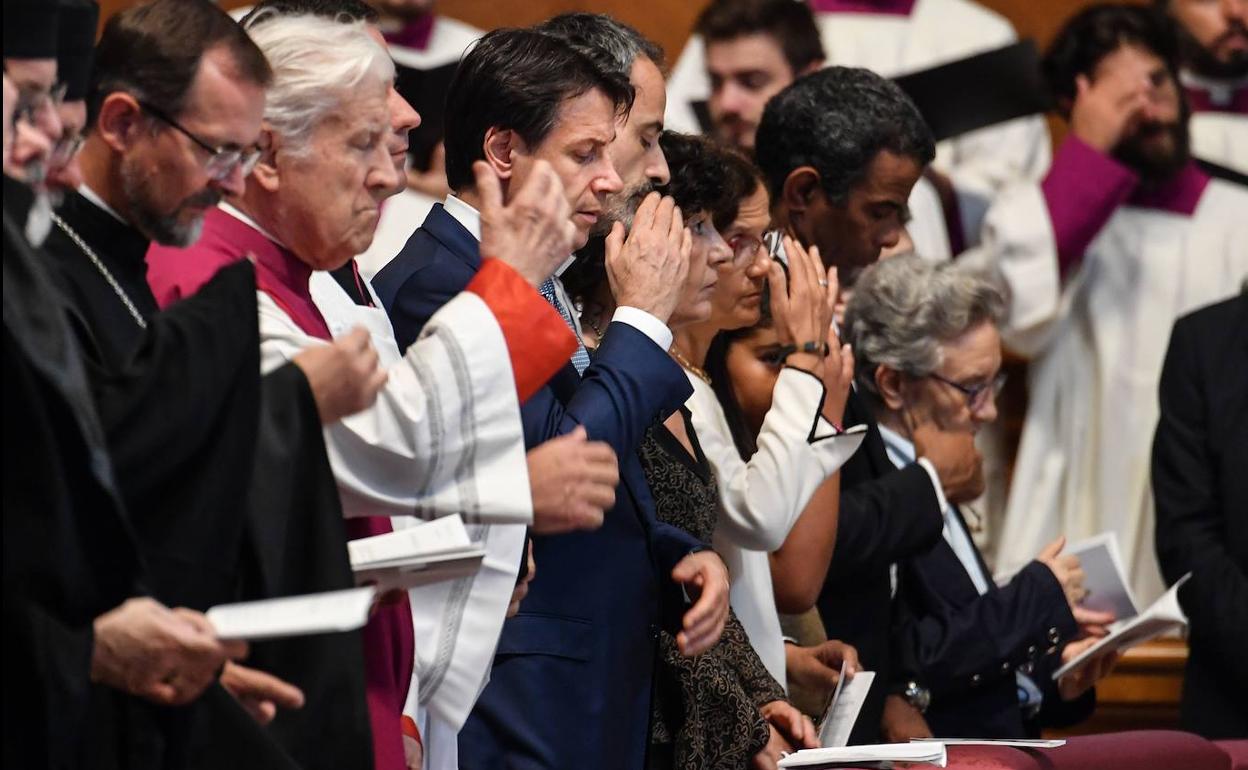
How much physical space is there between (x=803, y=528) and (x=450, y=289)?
3.37 ft


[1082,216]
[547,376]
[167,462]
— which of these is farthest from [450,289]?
[1082,216]

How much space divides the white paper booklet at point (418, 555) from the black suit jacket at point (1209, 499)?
3181mm

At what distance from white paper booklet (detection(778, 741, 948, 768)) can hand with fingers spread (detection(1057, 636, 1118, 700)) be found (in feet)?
4.55

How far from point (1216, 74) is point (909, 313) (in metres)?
2.88

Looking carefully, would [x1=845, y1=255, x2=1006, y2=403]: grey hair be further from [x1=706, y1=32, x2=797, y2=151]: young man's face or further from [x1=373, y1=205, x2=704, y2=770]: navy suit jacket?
[x1=373, y1=205, x2=704, y2=770]: navy suit jacket

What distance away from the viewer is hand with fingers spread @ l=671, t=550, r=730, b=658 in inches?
126

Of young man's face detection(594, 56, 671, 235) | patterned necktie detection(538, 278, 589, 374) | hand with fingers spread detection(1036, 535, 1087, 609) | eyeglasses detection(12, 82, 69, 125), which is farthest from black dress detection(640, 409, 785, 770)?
eyeglasses detection(12, 82, 69, 125)

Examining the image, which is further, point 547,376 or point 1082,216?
point 1082,216

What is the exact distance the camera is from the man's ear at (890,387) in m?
4.74

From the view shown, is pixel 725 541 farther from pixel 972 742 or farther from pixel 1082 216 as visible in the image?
pixel 1082 216

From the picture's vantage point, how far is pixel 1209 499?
5.41m

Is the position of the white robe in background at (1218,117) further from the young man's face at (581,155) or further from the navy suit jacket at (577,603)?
the navy suit jacket at (577,603)

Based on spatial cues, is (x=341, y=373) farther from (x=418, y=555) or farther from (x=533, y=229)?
(x=533, y=229)

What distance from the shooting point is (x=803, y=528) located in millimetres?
3906
